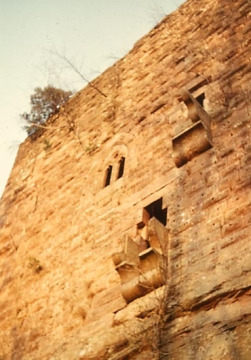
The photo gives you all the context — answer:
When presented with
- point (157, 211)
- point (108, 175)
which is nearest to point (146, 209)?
point (157, 211)

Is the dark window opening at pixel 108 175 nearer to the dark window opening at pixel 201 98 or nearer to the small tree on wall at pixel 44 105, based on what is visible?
the dark window opening at pixel 201 98

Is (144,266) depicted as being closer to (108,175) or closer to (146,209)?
(146,209)

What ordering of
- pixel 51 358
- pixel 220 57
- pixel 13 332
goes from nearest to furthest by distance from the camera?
pixel 51 358 → pixel 13 332 → pixel 220 57

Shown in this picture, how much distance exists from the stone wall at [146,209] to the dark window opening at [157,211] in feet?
0.05

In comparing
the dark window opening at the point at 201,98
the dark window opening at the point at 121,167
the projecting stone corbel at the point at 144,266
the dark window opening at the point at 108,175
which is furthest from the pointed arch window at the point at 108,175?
the projecting stone corbel at the point at 144,266

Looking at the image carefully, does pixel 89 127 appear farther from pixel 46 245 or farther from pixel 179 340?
pixel 179 340

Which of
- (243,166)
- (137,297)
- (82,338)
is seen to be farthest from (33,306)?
(243,166)

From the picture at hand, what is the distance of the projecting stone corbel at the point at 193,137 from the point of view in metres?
4.59

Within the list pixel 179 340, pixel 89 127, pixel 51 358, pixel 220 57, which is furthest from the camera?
pixel 89 127

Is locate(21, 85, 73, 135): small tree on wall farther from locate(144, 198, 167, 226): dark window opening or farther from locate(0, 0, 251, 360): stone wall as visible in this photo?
locate(144, 198, 167, 226): dark window opening

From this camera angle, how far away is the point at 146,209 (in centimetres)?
475

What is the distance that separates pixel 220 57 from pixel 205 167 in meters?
1.76

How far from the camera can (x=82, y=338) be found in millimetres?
4191

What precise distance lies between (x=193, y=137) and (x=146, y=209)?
2.52 feet
